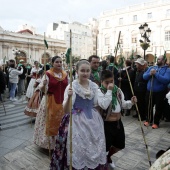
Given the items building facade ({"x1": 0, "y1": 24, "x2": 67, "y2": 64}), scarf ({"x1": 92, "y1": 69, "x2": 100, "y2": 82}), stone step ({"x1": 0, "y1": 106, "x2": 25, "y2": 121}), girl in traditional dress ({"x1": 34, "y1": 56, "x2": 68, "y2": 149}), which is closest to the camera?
girl in traditional dress ({"x1": 34, "y1": 56, "x2": 68, "y2": 149})

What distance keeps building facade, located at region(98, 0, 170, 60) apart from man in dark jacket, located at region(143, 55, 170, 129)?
90.8 feet

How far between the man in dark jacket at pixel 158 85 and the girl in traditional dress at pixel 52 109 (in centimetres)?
248

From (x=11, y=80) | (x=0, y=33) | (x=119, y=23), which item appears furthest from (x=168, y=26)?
(x=11, y=80)

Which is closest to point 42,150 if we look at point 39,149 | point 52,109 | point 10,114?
point 39,149

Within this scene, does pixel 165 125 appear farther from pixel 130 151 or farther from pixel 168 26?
pixel 168 26

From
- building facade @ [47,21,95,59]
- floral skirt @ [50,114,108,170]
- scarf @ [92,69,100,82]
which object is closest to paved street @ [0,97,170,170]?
floral skirt @ [50,114,108,170]

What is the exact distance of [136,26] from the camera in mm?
37656

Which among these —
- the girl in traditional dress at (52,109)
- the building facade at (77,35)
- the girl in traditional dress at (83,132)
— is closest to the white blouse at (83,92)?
the girl in traditional dress at (83,132)

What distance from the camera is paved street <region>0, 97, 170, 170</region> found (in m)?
3.17

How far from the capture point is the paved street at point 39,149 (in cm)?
317

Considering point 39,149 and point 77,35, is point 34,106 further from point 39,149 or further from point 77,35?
point 77,35

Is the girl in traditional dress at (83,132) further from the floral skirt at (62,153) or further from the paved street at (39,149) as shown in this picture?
the paved street at (39,149)

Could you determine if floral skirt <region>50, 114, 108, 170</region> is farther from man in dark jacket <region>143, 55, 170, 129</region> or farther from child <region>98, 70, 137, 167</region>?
man in dark jacket <region>143, 55, 170, 129</region>

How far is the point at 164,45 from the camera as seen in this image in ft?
112
